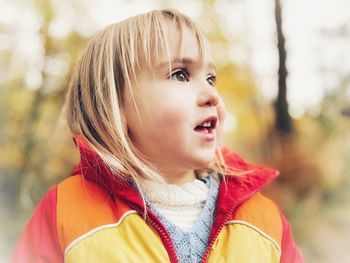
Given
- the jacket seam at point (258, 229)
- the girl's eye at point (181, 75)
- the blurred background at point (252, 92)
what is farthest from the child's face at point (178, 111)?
the blurred background at point (252, 92)

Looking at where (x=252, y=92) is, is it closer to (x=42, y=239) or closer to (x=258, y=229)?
(x=258, y=229)

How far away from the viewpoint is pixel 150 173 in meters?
0.71

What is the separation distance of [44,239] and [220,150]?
377 mm

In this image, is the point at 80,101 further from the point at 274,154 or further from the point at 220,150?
the point at 274,154

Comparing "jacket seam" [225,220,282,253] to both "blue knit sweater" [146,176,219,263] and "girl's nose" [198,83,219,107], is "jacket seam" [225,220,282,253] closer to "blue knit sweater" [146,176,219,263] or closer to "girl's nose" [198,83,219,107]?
"blue knit sweater" [146,176,219,263]

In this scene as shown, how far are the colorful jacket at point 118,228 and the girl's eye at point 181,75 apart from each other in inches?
6.8

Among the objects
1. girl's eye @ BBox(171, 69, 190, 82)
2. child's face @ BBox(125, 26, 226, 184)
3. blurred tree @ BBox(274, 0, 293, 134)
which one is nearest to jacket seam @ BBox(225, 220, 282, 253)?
child's face @ BBox(125, 26, 226, 184)

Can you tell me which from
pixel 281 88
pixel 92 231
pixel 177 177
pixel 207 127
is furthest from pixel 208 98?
pixel 281 88

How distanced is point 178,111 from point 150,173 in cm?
11

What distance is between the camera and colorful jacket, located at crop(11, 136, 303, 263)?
0.63 meters

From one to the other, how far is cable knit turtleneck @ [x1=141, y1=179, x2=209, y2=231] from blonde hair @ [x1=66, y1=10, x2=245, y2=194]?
21 mm

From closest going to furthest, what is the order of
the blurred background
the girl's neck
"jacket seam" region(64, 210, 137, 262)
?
"jacket seam" region(64, 210, 137, 262) → the girl's neck → the blurred background

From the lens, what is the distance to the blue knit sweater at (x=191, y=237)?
2.19 feet

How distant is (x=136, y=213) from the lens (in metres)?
0.67
